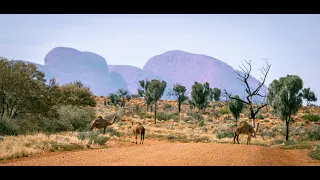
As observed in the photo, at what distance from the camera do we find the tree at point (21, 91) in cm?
2275

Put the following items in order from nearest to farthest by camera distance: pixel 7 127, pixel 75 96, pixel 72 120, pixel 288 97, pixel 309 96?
pixel 7 127
pixel 72 120
pixel 288 97
pixel 75 96
pixel 309 96

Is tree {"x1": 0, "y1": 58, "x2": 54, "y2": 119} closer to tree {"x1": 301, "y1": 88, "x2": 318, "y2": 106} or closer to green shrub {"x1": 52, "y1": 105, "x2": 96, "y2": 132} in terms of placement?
green shrub {"x1": 52, "y1": 105, "x2": 96, "y2": 132}

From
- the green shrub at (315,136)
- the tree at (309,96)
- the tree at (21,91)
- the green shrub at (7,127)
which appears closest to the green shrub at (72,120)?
the tree at (21,91)

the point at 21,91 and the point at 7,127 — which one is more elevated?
the point at 21,91

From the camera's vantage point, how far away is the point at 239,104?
45.8 m

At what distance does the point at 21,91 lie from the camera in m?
23.2

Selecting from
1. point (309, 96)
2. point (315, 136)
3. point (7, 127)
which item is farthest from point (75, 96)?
point (309, 96)

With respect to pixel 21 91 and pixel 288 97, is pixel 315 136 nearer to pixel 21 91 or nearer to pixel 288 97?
pixel 288 97

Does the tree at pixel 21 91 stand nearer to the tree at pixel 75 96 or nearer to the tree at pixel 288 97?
the tree at pixel 75 96

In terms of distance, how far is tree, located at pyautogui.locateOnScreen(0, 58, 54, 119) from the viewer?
22.7m
